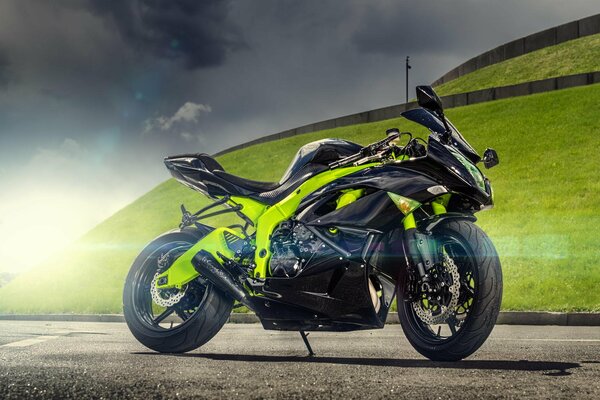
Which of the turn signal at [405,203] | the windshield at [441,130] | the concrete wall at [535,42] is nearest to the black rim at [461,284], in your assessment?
the turn signal at [405,203]

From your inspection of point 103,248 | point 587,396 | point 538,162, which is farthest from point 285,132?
point 587,396

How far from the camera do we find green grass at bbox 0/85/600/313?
45.1ft

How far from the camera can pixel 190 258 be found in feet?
19.6

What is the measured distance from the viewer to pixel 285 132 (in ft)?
155

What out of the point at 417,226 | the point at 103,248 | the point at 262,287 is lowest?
the point at 103,248

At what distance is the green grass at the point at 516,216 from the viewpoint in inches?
541

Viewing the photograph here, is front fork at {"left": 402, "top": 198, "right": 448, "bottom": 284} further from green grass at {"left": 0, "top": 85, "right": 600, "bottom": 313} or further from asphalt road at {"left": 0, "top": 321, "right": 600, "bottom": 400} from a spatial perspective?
green grass at {"left": 0, "top": 85, "right": 600, "bottom": 313}

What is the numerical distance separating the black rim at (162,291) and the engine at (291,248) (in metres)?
0.87

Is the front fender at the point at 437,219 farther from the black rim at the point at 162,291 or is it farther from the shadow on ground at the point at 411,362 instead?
the black rim at the point at 162,291

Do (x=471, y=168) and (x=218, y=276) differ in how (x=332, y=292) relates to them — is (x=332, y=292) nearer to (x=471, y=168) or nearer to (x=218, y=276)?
(x=218, y=276)

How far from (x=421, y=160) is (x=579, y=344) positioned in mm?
3315

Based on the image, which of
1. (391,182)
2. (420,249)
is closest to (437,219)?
(420,249)

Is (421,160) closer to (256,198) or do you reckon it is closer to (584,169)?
(256,198)

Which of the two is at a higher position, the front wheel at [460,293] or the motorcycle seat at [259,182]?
the motorcycle seat at [259,182]
